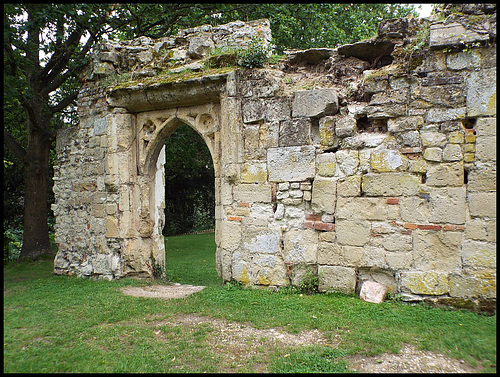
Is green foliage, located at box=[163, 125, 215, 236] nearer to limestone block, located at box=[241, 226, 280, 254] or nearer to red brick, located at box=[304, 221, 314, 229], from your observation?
limestone block, located at box=[241, 226, 280, 254]

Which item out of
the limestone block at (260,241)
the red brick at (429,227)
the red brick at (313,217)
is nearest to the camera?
the red brick at (429,227)

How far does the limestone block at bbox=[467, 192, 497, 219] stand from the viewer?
4328 mm

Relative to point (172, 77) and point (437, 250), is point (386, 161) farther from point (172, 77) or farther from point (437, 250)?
point (172, 77)

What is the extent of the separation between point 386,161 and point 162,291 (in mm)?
3845


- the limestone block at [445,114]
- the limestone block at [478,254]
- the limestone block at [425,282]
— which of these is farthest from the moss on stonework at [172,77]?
the limestone block at [478,254]

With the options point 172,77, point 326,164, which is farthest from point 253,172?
point 172,77

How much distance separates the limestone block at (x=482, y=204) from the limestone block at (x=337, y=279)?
1589mm

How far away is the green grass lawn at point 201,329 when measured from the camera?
3428 mm

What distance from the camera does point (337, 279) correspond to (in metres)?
5.06

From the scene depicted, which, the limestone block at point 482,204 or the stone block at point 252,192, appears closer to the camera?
the limestone block at point 482,204

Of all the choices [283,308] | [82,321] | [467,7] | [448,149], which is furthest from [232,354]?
[467,7]

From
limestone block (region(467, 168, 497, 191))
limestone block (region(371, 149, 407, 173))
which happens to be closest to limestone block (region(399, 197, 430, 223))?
limestone block (region(371, 149, 407, 173))

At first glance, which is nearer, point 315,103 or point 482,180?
point 482,180

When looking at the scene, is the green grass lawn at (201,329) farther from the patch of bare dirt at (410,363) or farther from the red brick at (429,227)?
the red brick at (429,227)
